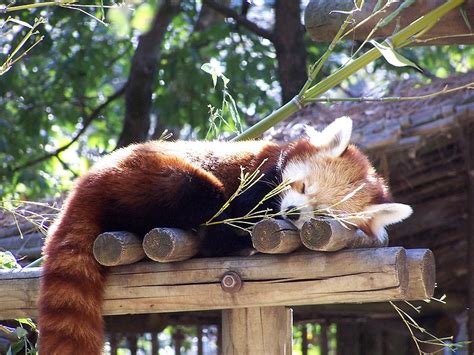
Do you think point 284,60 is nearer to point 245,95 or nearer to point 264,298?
point 245,95

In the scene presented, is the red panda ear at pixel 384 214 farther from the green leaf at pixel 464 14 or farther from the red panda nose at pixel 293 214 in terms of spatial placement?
the green leaf at pixel 464 14

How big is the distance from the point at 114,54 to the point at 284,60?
188 cm

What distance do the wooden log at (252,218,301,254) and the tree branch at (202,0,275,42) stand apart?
4271 mm

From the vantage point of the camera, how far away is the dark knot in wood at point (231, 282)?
9.91 feet

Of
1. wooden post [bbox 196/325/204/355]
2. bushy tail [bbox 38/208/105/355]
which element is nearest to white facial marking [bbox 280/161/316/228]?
bushy tail [bbox 38/208/105/355]

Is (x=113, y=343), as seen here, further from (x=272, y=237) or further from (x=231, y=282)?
(x=272, y=237)

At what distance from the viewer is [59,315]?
2814 mm

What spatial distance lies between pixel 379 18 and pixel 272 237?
4.19 feet

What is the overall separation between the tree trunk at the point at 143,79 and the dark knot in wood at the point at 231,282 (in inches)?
158

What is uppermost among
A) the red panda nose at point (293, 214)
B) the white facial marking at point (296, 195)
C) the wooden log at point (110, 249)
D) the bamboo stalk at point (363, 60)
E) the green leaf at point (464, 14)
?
the green leaf at point (464, 14)

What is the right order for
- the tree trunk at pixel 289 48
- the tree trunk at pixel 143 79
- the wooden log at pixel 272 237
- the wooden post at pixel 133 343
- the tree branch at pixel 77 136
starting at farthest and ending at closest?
the tree branch at pixel 77 136
the tree trunk at pixel 143 79
the tree trunk at pixel 289 48
the wooden post at pixel 133 343
the wooden log at pixel 272 237

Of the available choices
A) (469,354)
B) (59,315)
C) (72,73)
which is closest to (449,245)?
(469,354)

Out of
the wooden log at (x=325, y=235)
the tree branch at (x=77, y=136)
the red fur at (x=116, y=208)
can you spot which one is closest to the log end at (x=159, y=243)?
the red fur at (x=116, y=208)

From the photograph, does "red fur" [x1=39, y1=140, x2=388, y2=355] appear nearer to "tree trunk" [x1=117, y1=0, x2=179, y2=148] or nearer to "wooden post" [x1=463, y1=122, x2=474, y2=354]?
"wooden post" [x1=463, y1=122, x2=474, y2=354]
